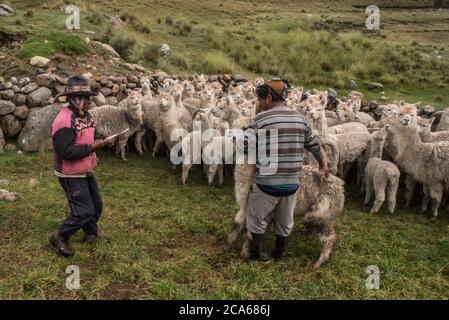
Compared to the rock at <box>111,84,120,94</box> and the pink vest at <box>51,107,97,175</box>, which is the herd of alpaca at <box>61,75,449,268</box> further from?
the pink vest at <box>51,107,97,175</box>

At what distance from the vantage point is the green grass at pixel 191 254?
5.32 meters

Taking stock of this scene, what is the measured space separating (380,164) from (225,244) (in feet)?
10.8

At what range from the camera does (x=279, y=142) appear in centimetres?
531

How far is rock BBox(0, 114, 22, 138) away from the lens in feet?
35.6

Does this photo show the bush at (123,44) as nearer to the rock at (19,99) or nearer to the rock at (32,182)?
the rock at (19,99)

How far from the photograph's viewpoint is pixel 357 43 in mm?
24922

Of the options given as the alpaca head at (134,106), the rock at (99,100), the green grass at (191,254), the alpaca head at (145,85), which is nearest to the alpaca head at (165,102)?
the alpaca head at (134,106)

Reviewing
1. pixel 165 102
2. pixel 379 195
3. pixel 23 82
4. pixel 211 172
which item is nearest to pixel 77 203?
pixel 211 172

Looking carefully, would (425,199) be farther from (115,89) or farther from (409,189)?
(115,89)

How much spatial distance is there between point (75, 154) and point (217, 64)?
42.8 ft

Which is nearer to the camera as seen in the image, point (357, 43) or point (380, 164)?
point (380, 164)

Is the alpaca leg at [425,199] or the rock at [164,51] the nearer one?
the alpaca leg at [425,199]

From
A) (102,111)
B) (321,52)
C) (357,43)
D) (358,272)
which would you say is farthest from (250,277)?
(357,43)

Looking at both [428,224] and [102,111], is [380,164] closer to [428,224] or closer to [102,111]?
[428,224]
